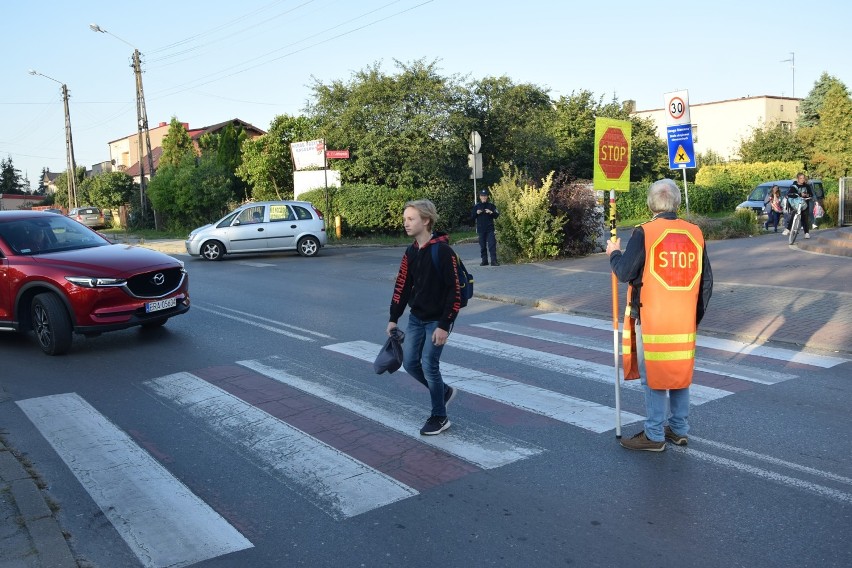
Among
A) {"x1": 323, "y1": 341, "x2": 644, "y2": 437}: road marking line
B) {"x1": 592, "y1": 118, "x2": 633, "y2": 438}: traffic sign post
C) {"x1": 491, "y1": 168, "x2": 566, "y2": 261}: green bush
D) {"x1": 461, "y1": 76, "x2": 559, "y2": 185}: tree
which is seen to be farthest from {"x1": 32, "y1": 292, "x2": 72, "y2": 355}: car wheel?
{"x1": 461, "y1": 76, "x2": 559, "y2": 185}: tree

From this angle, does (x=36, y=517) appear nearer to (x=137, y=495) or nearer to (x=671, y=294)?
(x=137, y=495)

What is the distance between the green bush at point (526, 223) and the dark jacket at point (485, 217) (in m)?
0.60

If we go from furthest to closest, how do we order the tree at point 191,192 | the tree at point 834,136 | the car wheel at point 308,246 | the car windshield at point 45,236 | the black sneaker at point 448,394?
the tree at point 834,136 < the tree at point 191,192 < the car wheel at point 308,246 < the car windshield at point 45,236 < the black sneaker at point 448,394

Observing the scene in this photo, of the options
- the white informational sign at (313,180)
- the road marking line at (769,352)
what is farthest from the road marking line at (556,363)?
the white informational sign at (313,180)

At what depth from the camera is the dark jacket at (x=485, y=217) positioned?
16438mm

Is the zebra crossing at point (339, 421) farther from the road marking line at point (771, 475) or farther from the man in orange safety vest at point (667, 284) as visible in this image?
the man in orange safety vest at point (667, 284)

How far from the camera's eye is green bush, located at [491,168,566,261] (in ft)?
55.2

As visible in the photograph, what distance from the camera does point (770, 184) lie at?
91.9 ft

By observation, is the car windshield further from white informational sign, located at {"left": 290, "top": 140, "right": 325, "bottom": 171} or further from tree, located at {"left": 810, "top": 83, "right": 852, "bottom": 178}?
tree, located at {"left": 810, "top": 83, "right": 852, "bottom": 178}

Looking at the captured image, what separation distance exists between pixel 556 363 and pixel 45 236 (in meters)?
6.54

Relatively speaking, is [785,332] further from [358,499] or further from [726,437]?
[358,499]

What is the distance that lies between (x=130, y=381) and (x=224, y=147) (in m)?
38.3

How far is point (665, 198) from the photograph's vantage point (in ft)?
16.2

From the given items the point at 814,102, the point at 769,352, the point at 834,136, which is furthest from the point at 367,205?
the point at 814,102
